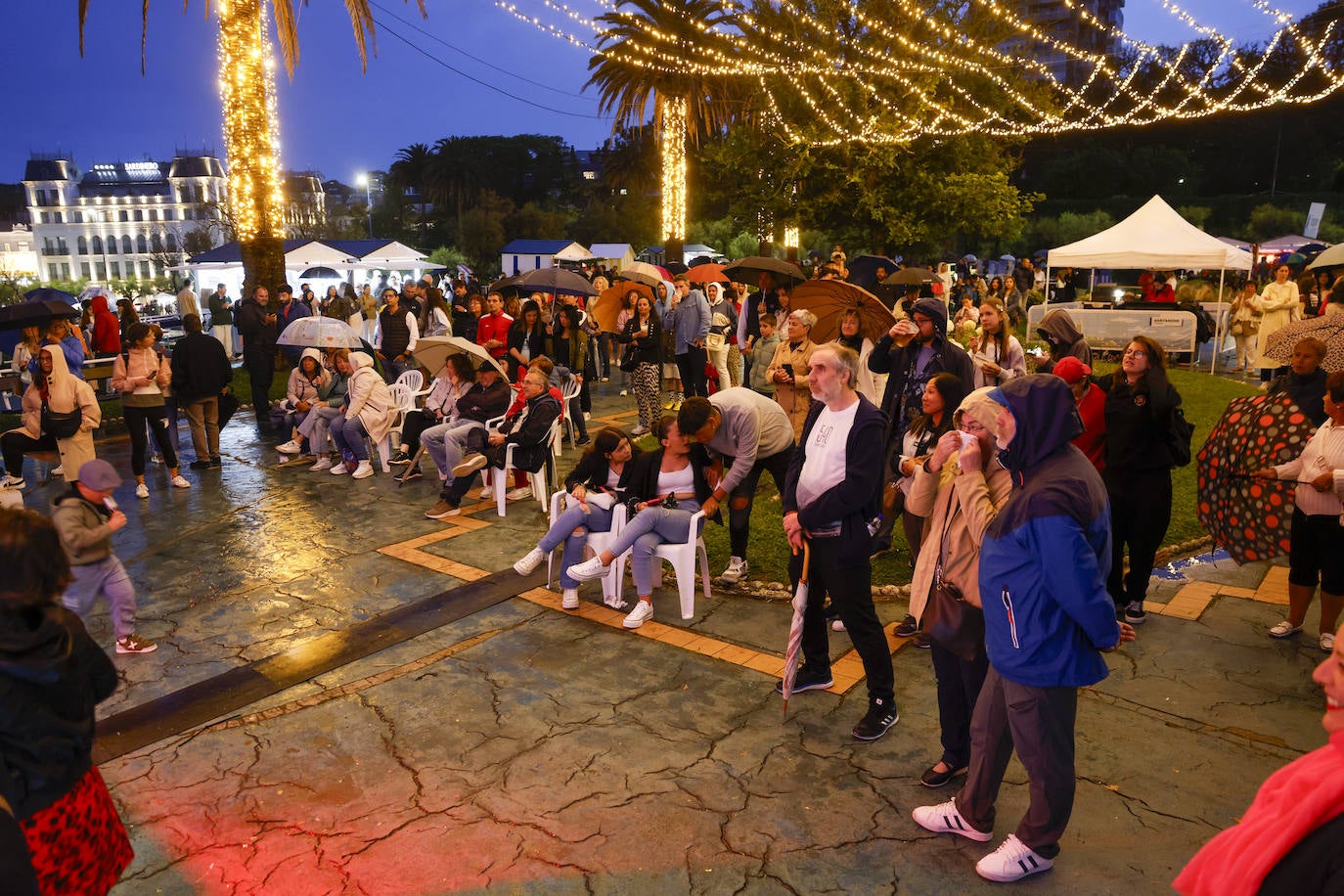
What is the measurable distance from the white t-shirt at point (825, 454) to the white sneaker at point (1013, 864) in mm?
1663

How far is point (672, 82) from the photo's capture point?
961 inches

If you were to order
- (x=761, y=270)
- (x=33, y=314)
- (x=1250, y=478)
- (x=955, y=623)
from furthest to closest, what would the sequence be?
(x=761, y=270)
(x=33, y=314)
(x=1250, y=478)
(x=955, y=623)

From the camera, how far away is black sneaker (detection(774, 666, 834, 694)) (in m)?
4.76

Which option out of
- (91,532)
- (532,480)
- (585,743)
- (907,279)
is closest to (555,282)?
(532,480)

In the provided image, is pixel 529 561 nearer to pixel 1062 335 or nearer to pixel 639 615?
pixel 639 615

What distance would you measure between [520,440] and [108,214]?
13776cm

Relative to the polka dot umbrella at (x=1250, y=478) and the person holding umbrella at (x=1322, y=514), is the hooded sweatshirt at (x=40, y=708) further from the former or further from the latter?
the person holding umbrella at (x=1322, y=514)

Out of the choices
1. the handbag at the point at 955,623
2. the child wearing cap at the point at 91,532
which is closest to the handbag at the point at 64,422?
the child wearing cap at the point at 91,532

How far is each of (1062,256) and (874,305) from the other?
14222mm

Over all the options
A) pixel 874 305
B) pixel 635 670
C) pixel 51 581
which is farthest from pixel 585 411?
pixel 51 581

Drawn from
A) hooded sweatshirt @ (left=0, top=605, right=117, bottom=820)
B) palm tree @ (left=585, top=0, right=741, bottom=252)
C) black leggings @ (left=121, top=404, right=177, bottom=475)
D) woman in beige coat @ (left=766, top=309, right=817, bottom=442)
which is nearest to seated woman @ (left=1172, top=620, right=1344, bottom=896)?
hooded sweatshirt @ (left=0, top=605, right=117, bottom=820)

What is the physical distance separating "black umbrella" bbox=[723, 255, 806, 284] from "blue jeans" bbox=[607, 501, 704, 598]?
558 centimetres

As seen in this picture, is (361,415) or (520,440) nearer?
(520,440)

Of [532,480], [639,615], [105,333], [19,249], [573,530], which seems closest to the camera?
[639,615]
